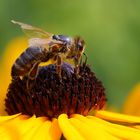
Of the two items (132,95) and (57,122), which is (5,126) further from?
(132,95)

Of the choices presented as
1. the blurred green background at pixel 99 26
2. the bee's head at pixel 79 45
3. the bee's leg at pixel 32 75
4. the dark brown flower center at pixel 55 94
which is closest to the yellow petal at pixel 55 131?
the dark brown flower center at pixel 55 94

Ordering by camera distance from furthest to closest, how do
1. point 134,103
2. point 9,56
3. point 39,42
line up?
point 9,56 → point 134,103 → point 39,42

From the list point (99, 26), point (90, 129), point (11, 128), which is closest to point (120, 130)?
point (90, 129)

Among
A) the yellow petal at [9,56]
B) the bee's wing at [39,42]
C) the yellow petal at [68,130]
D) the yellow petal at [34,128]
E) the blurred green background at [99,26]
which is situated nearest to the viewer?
the yellow petal at [68,130]

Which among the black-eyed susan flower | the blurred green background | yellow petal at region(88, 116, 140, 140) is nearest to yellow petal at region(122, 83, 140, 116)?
the black-eyed susan flower

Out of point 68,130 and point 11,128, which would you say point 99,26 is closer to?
point 11,128

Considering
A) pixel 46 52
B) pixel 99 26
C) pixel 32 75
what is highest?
pixel 46 52

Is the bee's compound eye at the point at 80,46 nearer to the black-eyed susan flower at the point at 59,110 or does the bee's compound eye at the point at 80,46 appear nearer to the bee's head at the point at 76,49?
the bee's head at the point at 76,49
